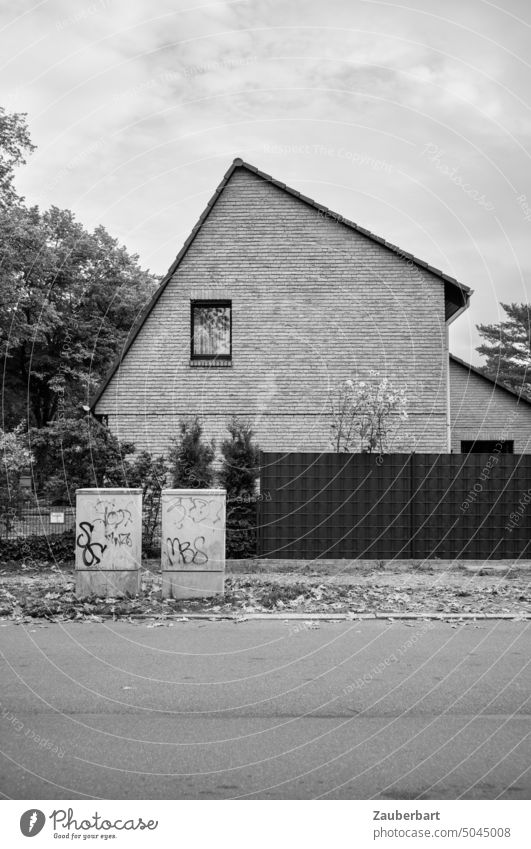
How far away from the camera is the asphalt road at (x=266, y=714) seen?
15.7ft

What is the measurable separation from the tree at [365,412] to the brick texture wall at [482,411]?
9468 millimetres

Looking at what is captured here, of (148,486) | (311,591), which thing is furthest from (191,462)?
(311,591)

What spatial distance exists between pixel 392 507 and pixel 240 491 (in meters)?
3.05

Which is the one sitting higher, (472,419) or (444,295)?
(444,295)

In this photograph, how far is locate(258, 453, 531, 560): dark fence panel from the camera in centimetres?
A: 1703

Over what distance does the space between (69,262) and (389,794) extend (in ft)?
143

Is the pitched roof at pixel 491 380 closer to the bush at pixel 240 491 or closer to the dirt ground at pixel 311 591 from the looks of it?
the dirt ground at pixel 311 591

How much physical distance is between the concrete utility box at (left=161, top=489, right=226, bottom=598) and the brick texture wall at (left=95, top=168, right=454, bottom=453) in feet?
31.6

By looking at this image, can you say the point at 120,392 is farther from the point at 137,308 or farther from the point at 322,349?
the point at 137,308

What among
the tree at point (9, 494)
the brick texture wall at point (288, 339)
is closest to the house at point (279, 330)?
the brick texture wall at point (288, 339)

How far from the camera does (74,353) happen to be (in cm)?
4553

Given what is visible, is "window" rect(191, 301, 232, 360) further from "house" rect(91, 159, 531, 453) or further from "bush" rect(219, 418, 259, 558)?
"bush" rect(219, 418, 259, 558)

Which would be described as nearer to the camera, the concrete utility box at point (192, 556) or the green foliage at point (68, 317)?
the concrete utility box at point (192, 556)

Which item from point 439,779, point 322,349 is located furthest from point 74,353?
point 439,779
